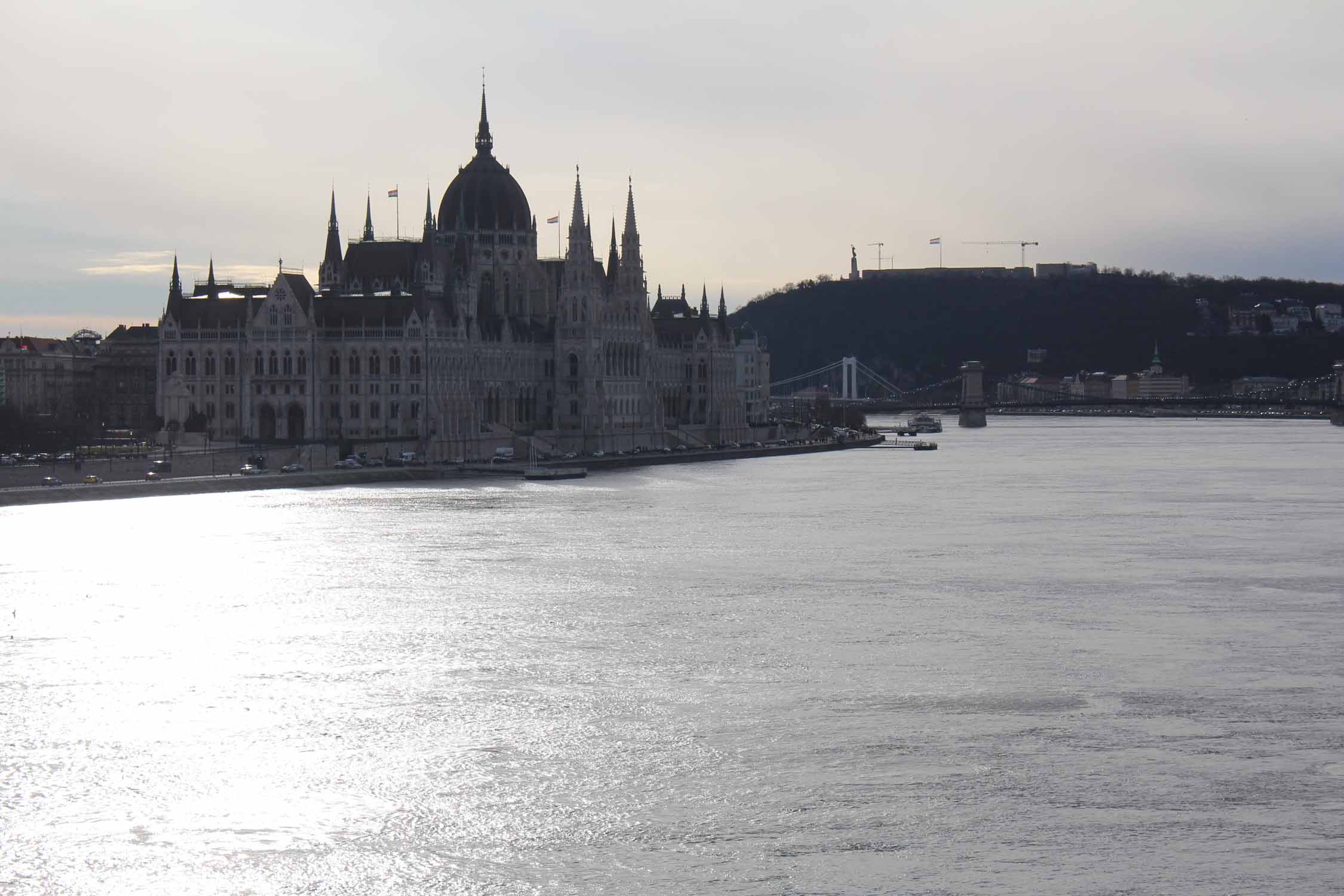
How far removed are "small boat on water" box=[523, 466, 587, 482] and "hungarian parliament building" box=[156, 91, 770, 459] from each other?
6012mm

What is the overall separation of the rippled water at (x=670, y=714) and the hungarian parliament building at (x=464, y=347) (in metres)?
40.9

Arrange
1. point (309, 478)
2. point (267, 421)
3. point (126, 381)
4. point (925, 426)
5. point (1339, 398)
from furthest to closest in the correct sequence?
1. point (1339, 398)
2. point (925, 426)
3. point (126, 381)
4. point (267, 421)
5. point (309, 478)

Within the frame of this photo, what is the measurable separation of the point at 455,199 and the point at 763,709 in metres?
92.1

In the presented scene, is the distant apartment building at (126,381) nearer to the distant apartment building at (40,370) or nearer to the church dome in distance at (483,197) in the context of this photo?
the distant apartment building at (40,370)

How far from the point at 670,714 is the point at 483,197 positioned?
92301mm

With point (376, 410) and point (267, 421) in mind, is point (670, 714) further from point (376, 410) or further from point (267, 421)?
point (267, 421)

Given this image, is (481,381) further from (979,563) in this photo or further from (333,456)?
(979,563)

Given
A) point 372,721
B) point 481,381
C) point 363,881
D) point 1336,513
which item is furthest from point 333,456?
point 363,881

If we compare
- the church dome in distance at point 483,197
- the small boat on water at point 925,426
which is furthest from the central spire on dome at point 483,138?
the small boat on water at point 925,426

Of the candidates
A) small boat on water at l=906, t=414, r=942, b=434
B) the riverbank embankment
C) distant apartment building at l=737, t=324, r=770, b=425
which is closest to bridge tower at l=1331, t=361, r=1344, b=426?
small boat on water at l=906, t=414, r=942, b=434

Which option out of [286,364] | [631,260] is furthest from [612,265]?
[286,364]

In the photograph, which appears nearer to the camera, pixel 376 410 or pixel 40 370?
pixel 376 410

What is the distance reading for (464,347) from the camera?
339 ft

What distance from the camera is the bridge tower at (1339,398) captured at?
16975 centimetres
